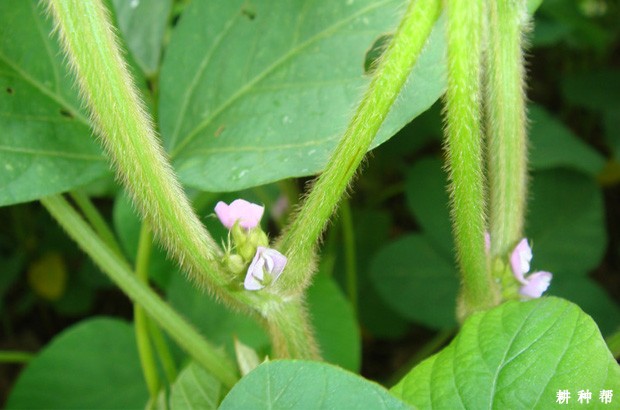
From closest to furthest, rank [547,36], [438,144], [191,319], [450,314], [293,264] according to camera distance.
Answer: [293,264], [191,319], [450,314], [547,36], [438,144]

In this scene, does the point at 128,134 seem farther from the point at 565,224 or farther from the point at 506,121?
the point at 565,224

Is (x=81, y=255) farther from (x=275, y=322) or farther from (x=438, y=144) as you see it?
(x=275, y=322)

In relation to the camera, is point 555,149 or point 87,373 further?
point 555,149

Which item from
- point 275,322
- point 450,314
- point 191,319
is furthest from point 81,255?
point 275,322

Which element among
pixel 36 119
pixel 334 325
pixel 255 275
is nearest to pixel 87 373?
pixel 334 325

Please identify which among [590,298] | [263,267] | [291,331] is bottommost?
[590,298]

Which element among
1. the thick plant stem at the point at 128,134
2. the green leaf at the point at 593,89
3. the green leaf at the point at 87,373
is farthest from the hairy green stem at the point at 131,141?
the green leaf at the point at 593,89
